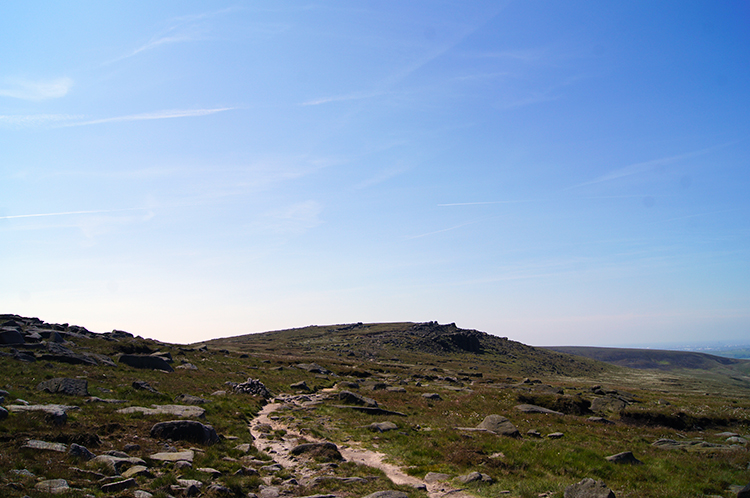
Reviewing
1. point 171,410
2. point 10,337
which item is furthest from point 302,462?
point 10,337

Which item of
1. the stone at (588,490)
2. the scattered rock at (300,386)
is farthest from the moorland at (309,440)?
the scattered rock at (300,386)

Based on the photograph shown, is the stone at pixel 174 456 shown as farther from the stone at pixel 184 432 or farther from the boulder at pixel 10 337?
the boulder at pixel 10 337

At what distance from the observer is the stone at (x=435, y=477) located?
17911 millimetres

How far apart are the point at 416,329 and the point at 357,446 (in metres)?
170

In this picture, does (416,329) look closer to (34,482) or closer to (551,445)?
(551,445)

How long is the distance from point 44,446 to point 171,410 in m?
10.3

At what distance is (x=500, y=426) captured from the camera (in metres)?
27.2

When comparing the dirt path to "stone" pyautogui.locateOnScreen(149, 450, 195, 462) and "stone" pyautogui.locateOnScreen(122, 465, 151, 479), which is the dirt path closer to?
"stone" pyautogui.locateOnScreen(149, 450, 195, 462)

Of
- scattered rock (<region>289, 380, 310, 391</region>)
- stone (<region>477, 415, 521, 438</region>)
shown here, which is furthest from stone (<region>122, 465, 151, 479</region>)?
scattered rock (<region>289, 380, 310, 391</region>)

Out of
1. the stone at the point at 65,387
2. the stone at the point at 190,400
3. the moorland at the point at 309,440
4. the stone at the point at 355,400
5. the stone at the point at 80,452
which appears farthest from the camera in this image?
the stone at the point at 355,400

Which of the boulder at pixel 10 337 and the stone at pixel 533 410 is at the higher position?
the boulder at pixel 10 337

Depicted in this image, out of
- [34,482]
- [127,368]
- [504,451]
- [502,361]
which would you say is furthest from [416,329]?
[34,482]

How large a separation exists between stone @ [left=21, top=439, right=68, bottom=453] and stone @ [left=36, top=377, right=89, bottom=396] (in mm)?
11484

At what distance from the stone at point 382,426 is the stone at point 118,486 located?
16929 millimetres
